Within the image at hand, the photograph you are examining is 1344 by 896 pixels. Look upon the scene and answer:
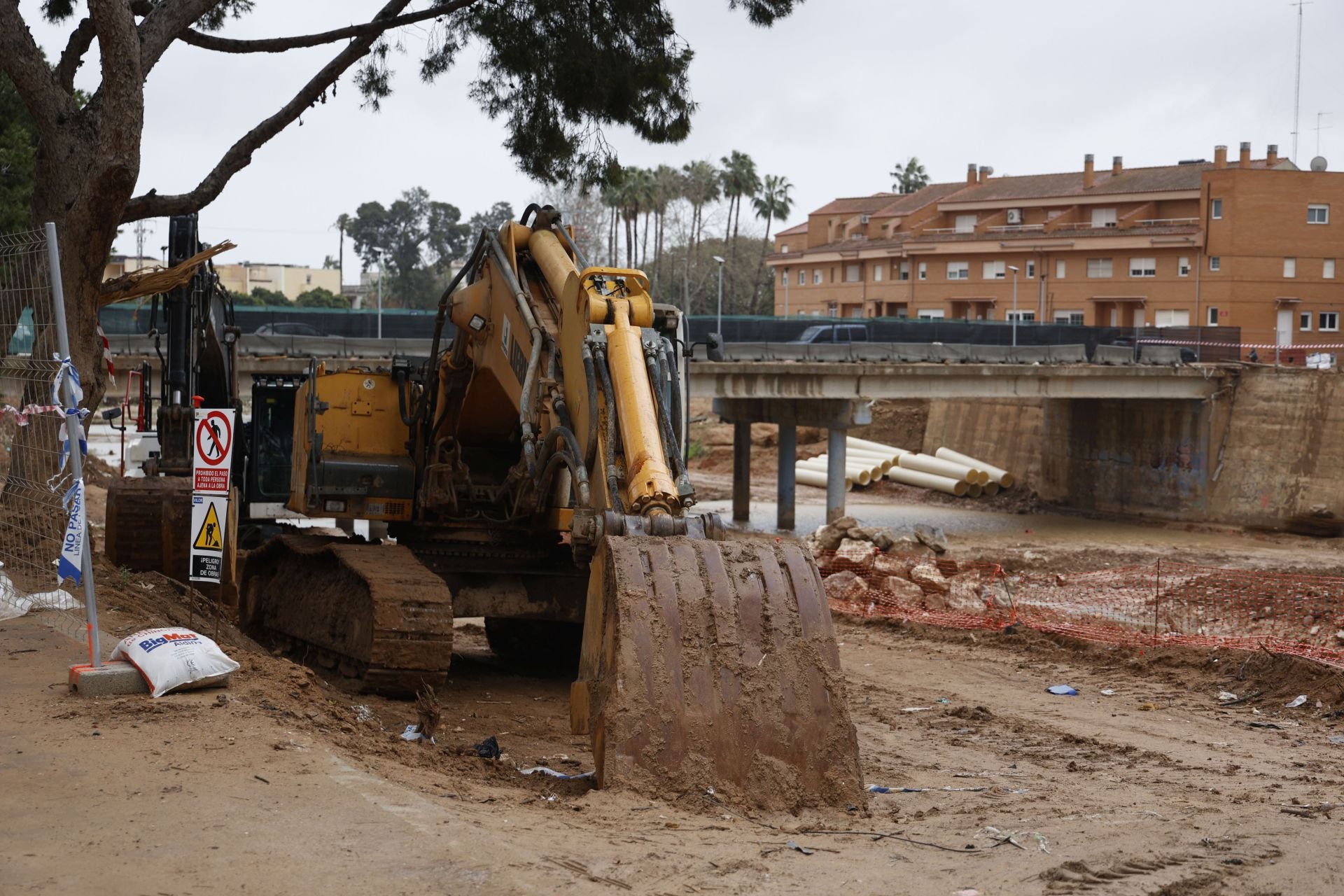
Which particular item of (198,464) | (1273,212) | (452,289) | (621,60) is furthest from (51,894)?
(1273,212)

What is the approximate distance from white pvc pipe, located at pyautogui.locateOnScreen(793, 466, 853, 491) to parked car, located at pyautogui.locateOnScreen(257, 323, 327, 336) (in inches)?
741

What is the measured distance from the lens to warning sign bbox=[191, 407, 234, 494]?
364 inches

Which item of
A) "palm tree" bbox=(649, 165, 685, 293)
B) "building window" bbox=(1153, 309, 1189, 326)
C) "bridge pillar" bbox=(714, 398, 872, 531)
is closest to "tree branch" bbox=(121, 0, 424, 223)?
"bridge pillar" bbox=(714, 398, 872, 531)

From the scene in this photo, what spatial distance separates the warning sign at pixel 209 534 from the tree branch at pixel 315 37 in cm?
733

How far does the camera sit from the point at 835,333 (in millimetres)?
40656

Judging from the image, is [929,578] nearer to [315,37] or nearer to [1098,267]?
[315,37]

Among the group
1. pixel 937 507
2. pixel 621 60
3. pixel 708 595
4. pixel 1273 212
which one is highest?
pixel 1273 212

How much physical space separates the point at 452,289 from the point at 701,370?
23.3m

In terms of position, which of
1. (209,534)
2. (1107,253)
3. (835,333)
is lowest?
(209,534)

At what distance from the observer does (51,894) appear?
518 centimetres

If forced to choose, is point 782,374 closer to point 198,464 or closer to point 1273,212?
point 198,464

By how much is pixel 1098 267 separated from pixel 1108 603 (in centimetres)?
4665

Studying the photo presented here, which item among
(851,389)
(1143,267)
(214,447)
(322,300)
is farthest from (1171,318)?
(214,447)

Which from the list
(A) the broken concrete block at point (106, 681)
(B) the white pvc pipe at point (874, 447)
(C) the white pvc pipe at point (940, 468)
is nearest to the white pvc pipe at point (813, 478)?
(B) the white pvc pipe at point (874, 447)
